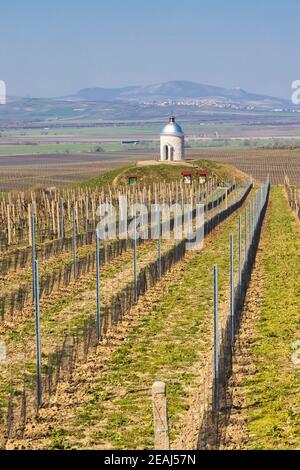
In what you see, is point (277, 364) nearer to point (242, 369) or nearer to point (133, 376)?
point (242, 369)

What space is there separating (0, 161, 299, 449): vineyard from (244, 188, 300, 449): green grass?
1.51 feet

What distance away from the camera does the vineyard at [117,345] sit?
42.2ft

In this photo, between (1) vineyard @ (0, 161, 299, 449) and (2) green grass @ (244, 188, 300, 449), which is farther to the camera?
(1) vineyard @ (0, 161, 299, 449)

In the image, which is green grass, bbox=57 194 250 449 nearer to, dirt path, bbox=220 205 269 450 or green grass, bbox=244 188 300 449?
dirt path, bbox=220 205 269 450

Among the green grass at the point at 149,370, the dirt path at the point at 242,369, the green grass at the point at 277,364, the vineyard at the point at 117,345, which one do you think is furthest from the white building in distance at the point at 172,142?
the green grass at the point at 149,370

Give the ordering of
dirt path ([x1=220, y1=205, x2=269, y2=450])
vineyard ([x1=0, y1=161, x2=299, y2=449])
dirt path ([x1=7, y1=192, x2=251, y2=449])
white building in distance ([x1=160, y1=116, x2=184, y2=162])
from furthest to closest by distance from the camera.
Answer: white building in distance ([x1=160, y1=116, x2=184, y2=162])
vineyard ([x1=0, y1=161, x2=299, y2=449])
dirt path ([x1=7, y1=192, x2=251, y2=449])
dirt path ([x1=220, y1=205, x2=269, y2=450])

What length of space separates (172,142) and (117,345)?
202 ft

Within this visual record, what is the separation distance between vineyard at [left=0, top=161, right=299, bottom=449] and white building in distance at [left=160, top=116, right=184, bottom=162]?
45.4 meters

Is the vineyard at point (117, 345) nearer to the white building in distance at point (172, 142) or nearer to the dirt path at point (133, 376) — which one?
the dirt path at point (133, 376)

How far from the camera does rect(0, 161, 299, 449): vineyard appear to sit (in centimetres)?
1288

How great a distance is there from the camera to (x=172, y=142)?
78438mm

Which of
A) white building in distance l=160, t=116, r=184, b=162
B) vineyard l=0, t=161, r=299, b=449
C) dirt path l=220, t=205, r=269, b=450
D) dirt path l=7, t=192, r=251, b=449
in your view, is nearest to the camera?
dirt path l=220, t=205, r=269, b=450

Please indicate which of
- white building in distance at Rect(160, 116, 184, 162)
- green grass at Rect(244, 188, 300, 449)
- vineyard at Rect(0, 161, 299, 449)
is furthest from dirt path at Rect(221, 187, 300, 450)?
white building in distance at Rect(160, 116, 184, 162)
